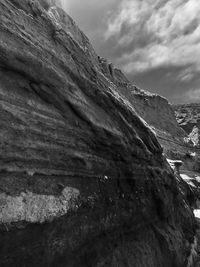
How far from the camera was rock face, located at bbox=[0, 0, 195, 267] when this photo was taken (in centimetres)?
1272

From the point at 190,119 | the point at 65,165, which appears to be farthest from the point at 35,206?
the point at 190,119

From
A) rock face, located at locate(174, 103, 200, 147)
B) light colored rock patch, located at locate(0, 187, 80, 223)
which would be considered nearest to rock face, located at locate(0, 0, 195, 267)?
light colored rock patch, located at locate(0, 187, 80, 223)

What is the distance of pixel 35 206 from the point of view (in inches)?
513

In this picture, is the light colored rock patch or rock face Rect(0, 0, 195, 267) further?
rock face Rect(0, 0, 195, 267)

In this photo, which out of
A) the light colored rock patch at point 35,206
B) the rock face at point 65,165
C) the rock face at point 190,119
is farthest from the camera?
the rock face at point 190,119

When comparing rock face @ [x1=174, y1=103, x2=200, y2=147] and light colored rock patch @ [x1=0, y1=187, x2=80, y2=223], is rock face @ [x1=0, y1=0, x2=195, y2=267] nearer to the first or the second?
light colored rock patch @ [x1=0, y1=187, x2=80, y2=223]

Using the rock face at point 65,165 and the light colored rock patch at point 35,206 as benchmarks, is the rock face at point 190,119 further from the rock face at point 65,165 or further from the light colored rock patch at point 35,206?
the light colored rock patch at point 35,206

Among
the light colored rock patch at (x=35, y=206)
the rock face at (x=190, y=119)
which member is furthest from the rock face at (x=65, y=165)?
the rock face at (x=190, y=119)

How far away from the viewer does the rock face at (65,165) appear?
501 inches

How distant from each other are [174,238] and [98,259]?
10.4 meters

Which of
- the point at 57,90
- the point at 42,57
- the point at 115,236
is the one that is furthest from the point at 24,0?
the point at 115,236

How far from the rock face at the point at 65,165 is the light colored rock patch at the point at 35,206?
0.04 metres

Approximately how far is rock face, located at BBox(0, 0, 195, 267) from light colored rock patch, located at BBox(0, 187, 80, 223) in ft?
0.14

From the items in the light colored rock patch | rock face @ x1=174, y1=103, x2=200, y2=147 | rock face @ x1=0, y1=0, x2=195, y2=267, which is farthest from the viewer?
rock face @ x1=174, y1=103, x2=200, y2=147
